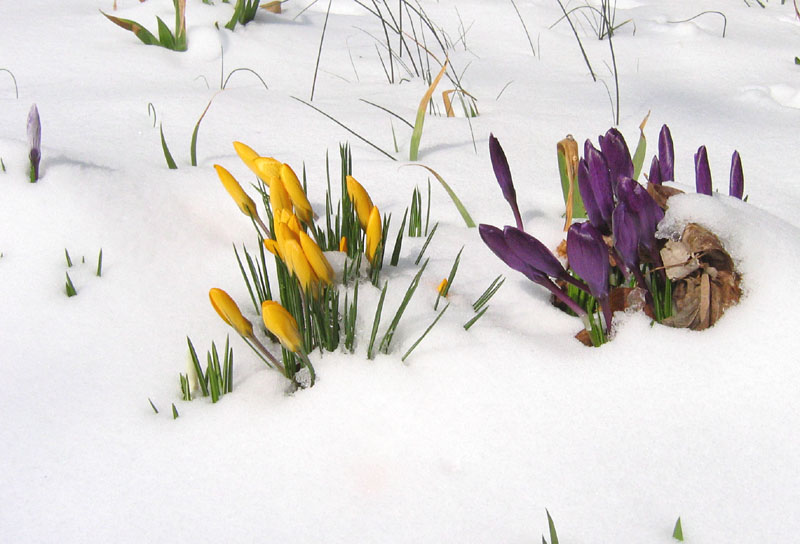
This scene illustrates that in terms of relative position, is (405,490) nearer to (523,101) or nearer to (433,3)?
(523,101)

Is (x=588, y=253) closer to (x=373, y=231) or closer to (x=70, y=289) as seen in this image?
(x=373, y=231)

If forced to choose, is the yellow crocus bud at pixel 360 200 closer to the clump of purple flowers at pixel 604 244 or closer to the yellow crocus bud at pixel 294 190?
the yellow crocus bud at pixel 294 190

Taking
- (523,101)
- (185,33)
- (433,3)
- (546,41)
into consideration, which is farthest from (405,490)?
(433,3)

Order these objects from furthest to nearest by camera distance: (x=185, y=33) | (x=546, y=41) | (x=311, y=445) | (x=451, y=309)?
1. (x=546, y=41)
2. (x=185, y=33)
3. (x=451, y=309)
4. (x=311, y=445)

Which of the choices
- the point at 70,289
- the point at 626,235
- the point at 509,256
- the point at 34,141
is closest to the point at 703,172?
the point at 626,235

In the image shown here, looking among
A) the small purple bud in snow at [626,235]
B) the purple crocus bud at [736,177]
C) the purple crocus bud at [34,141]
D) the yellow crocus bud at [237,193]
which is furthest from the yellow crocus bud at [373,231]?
the purple crocus bud at [34,141]

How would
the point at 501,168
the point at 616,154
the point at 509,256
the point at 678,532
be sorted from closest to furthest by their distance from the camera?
the point at 678,532 → the point at 509,256 → the point at 616,154 → the point at 501,168
